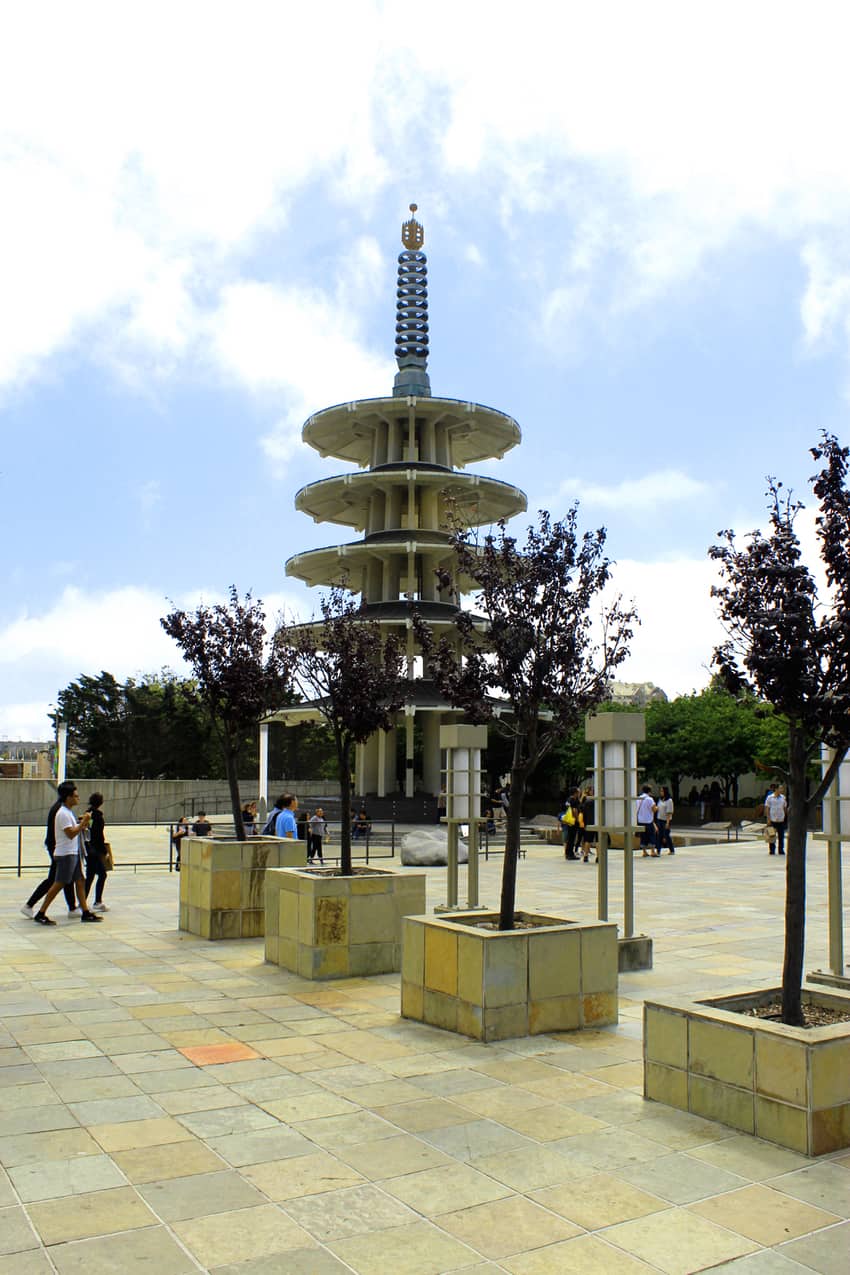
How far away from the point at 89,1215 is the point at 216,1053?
2.63 meters

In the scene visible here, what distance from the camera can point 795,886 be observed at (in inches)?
233

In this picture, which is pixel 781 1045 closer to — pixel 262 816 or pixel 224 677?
Result: pixel 224 677

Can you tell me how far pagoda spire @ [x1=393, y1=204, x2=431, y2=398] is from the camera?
51.7 metres

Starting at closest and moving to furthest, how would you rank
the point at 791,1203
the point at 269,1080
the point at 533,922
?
the point at 791,1203
the point at 269,1080
the point at 533,922

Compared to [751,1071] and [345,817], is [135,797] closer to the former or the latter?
[345,817]

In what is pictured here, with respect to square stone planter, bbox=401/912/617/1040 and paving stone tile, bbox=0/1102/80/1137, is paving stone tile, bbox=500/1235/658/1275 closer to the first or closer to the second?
paving stone tile, bbox=0/1102/80/1137

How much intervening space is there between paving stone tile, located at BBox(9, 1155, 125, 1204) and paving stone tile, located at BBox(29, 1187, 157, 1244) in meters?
0.08

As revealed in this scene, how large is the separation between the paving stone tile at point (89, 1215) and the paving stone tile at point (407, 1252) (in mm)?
877

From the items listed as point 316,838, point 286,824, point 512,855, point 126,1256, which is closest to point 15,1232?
point 126,1256

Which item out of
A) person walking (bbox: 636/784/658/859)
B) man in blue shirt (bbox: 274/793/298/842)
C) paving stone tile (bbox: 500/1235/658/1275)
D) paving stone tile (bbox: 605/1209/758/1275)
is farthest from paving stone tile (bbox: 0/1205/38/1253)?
person walking (bbox: 636/784/658/859)

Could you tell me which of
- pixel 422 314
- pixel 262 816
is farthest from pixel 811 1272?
pixel 422 314

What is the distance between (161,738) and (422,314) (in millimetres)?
28377

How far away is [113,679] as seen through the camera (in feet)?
217

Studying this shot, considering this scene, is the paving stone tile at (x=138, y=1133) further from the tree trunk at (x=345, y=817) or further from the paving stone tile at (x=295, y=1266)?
the tree trunk at (x=345, y=817)
